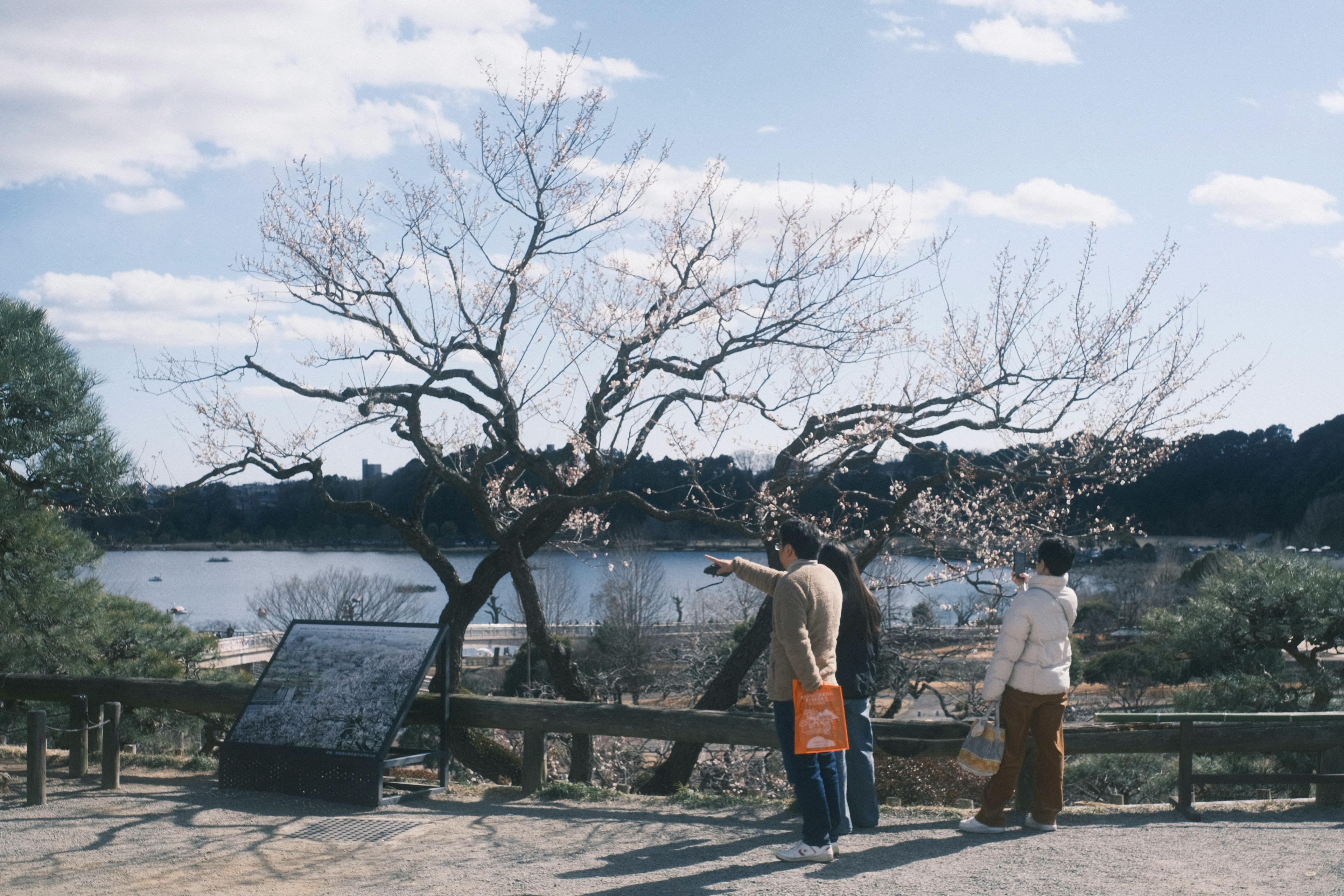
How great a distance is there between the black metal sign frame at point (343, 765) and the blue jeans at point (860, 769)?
2.43 metres

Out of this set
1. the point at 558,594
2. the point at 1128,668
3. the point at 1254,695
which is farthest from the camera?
the point at 558,594

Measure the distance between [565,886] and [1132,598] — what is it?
42.3 m

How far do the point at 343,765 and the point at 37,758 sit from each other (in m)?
1.91

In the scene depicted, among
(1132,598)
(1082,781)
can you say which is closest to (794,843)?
(1082,781)

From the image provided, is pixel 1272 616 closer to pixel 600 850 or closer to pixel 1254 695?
pixel 1254 695

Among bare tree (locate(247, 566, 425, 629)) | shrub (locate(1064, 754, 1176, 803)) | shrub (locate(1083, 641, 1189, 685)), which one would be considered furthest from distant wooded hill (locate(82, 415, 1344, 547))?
shrub (locate(1064, 754, 1176, 803))

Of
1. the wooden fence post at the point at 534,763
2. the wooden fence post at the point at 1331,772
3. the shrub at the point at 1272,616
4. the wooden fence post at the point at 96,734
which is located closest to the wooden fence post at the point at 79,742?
the wooden fence post at the point at 96,734

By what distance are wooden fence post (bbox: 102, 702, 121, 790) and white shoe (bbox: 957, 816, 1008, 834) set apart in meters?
5.27

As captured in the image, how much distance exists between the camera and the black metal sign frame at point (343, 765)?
19.4ft

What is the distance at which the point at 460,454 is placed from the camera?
430 inches

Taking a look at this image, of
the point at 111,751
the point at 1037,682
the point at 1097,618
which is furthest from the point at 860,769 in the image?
the point at 1097,618

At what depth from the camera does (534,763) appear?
6512 mm

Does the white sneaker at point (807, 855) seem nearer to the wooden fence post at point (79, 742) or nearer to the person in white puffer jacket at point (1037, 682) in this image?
the person in white puffer jacket at point (1037, 682)

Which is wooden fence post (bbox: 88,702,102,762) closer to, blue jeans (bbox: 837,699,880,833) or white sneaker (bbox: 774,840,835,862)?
white sneaker (bbox: 774,840,835,862)
